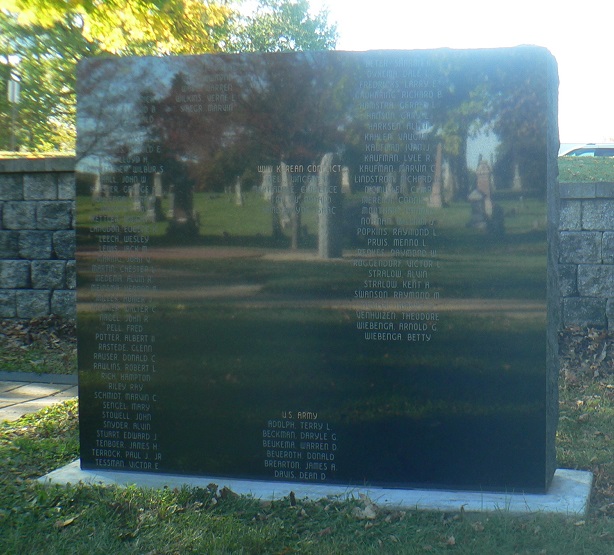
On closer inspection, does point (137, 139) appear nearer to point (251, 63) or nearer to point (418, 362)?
point (251, 63)

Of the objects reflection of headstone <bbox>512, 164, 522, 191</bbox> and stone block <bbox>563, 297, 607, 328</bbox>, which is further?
stone block <bbox>563, 297, 607, 328</bbox>

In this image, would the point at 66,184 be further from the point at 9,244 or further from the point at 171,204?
the point at 171,204

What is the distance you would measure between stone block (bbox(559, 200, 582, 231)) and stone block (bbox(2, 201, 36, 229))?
A: 545 cm

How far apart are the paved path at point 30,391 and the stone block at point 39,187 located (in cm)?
224

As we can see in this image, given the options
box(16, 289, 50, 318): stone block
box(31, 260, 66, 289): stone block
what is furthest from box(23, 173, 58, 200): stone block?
box(16, 289, 50, 318): stone block

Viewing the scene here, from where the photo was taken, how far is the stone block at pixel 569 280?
7984 millimetres

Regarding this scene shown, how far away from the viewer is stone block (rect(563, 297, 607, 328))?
7.94m

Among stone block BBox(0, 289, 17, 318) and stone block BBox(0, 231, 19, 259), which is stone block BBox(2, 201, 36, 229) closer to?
stone block BBox(0, 231, 19, 259)

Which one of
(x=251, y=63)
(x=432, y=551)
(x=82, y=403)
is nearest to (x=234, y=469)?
A: (x=82, y=403)

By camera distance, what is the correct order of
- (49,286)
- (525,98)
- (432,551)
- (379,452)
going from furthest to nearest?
(49,286) < (379,452) < (525,98) < (432,551)

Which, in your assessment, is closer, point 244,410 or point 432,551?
point 432,551

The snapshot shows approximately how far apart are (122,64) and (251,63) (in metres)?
0.71

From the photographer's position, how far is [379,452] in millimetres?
4387

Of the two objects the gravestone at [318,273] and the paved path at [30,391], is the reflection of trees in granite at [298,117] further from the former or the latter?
the paved path at [30,391]
